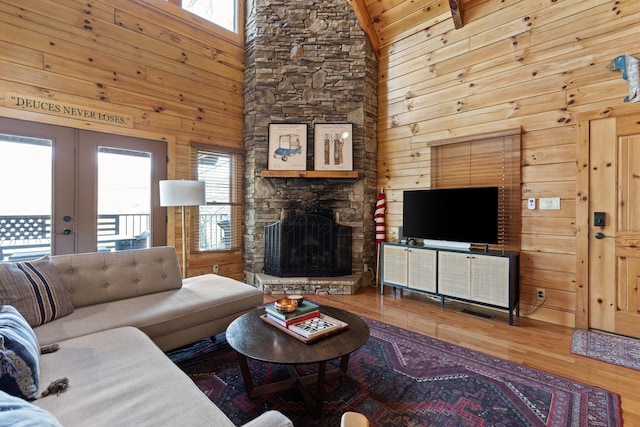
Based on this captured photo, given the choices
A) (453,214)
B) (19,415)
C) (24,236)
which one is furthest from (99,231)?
(453,214)

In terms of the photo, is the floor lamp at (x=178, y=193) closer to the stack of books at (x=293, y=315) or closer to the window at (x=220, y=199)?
the window at (x=220, y=199)

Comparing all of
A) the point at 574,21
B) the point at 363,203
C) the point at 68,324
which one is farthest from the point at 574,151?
the point at 68,324

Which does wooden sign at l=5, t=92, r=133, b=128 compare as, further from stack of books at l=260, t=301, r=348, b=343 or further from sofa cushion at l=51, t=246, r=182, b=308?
stack of books at l=260, t=301, r=348, b=343

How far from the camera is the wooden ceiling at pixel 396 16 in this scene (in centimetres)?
395

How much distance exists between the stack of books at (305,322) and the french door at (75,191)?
2706 mm

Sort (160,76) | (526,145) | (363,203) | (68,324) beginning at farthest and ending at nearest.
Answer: (363,203)
(160,76)
(526,145)
(68,324)

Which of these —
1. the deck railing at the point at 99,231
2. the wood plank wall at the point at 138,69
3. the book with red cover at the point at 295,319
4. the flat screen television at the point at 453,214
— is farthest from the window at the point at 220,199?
the book with red cover at the point at 295,319

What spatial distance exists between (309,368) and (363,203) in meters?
2.73

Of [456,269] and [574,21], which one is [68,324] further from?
[574,21]

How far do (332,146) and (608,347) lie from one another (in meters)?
3.63

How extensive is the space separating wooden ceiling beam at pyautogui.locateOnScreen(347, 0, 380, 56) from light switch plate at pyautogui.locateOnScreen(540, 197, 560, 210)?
3195 mm

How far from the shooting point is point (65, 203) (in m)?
3.36

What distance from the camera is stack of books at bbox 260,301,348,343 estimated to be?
5.93ft

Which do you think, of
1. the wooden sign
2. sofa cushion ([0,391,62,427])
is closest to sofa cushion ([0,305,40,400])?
sofa cushion ([0,391,62,427])
